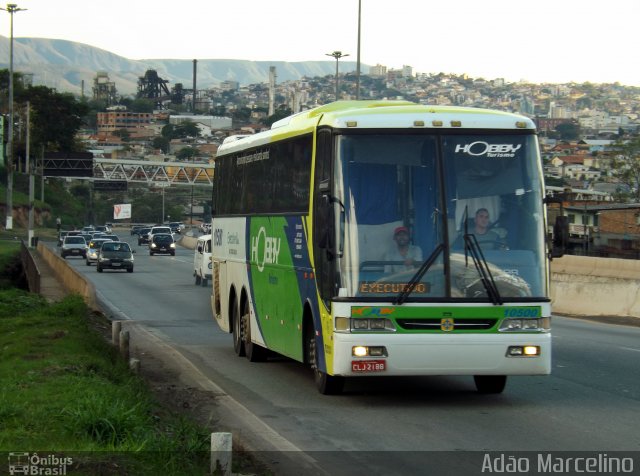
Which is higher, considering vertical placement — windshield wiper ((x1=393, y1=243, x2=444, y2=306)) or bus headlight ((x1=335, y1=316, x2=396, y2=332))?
windshield wiper ((x1=393, y1=243, x2=444, y2=306))

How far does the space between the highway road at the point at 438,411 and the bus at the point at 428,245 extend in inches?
23.0

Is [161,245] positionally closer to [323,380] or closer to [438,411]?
[323,380]

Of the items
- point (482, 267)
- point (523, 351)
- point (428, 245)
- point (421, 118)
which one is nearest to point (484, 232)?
point (482, 267)

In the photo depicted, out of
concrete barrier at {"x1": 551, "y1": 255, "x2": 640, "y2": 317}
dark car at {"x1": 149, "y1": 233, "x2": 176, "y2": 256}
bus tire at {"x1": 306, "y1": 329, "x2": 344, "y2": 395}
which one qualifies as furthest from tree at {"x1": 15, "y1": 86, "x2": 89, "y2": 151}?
bus tire at {"x1": 306, "y1": 329, "x2": 344, "y2": 395}

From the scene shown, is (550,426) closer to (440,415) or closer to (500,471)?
(440,415)

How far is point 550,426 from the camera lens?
12195mm

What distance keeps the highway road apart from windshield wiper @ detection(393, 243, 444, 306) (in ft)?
3.94

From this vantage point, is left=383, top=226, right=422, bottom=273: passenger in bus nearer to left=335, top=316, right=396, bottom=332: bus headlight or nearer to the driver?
left=335, top=316, right=396, bottom=332: bus headlight

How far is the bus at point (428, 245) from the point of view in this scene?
516 inches

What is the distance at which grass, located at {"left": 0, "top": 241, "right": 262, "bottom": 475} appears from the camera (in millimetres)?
8906

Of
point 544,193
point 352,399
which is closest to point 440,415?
point 352,399

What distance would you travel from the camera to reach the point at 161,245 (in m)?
80.0

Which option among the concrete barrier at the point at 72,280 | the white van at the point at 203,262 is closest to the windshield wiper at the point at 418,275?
the concrete barrier at the point at 72,280

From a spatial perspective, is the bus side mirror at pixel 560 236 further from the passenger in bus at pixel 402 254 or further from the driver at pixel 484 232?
the passenger in bus at pixel 402 254
